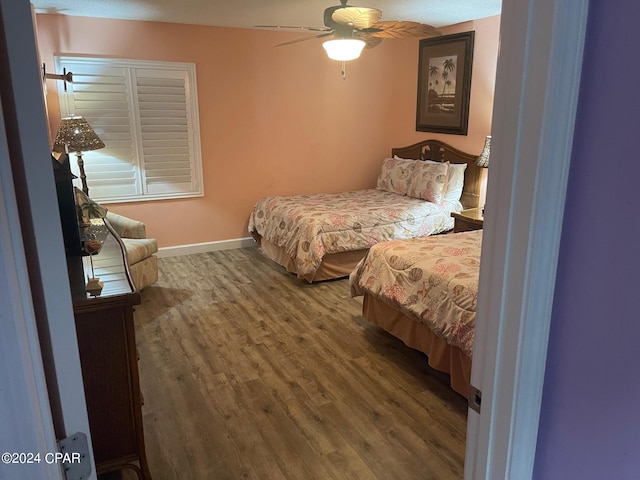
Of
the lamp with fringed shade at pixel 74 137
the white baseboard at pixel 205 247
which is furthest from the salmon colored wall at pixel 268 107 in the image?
the lamp with fringed shade at pixel 74 137

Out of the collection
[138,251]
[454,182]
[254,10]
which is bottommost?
[138,251]

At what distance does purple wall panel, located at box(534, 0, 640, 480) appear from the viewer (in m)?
0.76

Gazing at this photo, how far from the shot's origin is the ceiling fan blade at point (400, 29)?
3.13 meters

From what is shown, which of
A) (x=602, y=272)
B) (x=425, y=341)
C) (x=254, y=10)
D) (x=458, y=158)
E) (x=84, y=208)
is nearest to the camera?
(x=602, y=272)

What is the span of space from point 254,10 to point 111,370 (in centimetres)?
335

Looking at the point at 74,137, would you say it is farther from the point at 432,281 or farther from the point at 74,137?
the point at 432,281

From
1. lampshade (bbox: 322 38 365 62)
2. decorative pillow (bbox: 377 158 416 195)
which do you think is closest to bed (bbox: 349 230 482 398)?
lampshade (bbox: 322 38 365 62)

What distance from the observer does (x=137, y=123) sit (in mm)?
4652

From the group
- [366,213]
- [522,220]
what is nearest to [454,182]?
[366,213]

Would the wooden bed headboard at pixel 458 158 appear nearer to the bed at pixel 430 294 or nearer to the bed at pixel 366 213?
the bed at pixel 366 213

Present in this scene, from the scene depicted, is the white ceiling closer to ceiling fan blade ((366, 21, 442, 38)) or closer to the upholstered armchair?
ceiling fan blade ((366, 21, 442, 38))

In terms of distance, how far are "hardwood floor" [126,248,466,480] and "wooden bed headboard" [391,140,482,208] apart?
187 cm

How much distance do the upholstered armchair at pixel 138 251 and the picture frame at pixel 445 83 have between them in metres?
3.21

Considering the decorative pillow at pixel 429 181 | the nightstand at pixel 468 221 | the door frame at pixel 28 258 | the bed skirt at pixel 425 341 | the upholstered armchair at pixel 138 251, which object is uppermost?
the door frame at pixel 28 258
